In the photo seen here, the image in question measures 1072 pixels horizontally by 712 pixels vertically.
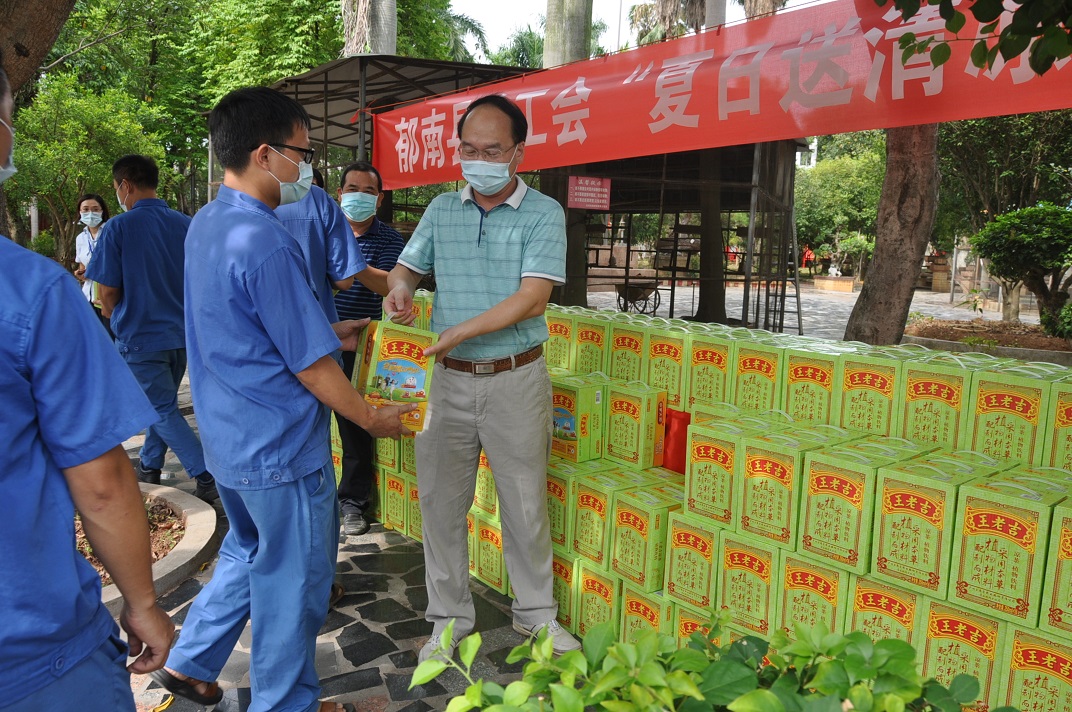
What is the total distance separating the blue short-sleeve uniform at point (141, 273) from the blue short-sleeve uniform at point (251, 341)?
258 cm

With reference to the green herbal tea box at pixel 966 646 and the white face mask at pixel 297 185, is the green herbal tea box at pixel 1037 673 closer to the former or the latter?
the green herbal tea box at pixel 966 646

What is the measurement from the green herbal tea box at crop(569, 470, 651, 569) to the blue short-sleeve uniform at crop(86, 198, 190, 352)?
2.86m

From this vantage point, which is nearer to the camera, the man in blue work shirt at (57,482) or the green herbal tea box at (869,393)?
the man in blue work shirt at (57,482)

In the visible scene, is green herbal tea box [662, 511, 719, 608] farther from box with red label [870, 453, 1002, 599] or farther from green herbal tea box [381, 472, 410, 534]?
green herbal tea box [381, 472, 410, 534]

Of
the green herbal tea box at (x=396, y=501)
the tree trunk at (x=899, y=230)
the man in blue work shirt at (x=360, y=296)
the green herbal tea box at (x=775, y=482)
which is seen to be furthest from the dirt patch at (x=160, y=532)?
the tree trunk at (x=899, y=230)

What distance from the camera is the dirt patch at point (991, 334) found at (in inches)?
→ 439

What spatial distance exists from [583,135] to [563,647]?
342 cm

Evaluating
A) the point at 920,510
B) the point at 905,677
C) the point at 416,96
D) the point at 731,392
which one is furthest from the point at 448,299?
the point at 416,96

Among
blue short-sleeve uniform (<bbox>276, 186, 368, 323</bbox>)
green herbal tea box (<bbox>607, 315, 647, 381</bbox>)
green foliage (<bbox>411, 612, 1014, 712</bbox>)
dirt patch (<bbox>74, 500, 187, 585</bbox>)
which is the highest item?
blue short-sleeve uniform (<bbox>276, 186, 368, 323</bbox>)

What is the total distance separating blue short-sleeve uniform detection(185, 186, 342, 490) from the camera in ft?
6.71

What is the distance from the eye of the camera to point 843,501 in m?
2.32

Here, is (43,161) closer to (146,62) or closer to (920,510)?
(146,62)

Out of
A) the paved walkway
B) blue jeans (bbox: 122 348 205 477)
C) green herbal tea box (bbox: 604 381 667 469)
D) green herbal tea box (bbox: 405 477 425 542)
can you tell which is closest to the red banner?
green herbal tea box (bbox: 604 381 667 469)

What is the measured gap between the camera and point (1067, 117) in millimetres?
13984
